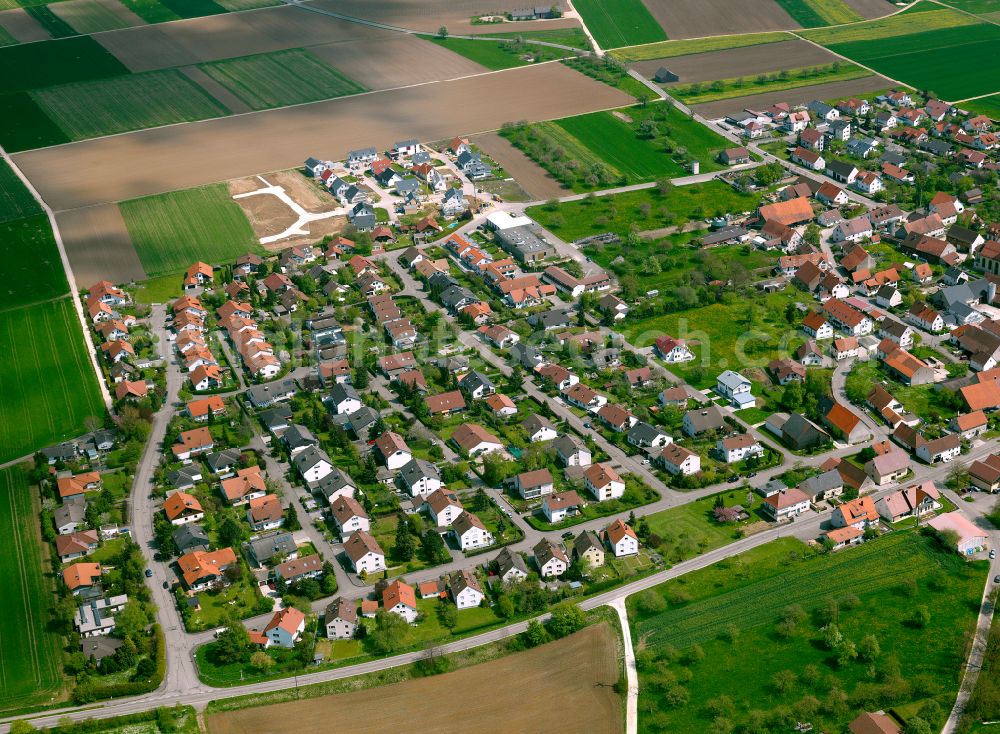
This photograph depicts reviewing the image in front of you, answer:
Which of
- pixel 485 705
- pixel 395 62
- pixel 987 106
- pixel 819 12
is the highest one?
pixel 819 12

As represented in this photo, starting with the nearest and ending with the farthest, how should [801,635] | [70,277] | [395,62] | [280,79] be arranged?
[801,635], [70,277], [280,79], [395,62]

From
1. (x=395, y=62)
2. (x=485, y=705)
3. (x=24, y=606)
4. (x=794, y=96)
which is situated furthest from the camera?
(x=395, y=62)

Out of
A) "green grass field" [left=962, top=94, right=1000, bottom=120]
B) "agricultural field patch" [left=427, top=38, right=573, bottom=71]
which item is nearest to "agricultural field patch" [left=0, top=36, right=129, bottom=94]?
"agricultural field patch" [left=427, top=38, right=573, bottom=71]

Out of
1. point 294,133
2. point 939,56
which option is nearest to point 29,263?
point 294,133

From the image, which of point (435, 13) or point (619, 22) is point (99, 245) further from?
point (619, 22)

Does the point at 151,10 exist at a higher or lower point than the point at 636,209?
higher

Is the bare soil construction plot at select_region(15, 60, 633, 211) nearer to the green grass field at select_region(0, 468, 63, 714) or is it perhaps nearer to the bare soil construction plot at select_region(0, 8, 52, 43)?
the bare soil construction plot at select_region(0, 8, 52, 43)
